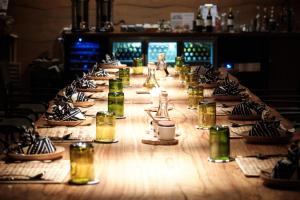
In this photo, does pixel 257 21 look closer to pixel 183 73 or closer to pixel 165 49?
pixel 165 49

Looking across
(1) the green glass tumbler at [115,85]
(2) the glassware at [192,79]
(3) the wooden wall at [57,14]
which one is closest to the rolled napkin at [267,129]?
(1) the green glass tumbler at [115,85]

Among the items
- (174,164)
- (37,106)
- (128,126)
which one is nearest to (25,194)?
(174,164)

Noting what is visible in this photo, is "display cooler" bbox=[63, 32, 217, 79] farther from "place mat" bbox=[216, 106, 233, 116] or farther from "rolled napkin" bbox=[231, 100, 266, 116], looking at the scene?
"rolled napkin" bbox=[231, 100, 266, 116]

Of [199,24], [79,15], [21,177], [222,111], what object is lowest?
[21,177]

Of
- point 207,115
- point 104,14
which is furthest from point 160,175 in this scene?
point 104,14

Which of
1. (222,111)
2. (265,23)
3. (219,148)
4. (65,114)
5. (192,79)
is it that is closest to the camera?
(219,148)

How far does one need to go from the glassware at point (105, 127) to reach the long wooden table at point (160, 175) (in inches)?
3.1

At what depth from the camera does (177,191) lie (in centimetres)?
294

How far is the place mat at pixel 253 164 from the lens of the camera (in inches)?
126

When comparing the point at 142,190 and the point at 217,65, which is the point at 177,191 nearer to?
the point at 142,190

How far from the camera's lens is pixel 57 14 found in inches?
450

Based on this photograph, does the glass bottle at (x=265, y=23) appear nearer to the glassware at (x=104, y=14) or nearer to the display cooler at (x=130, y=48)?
the display cooler at (x=130, y=48)

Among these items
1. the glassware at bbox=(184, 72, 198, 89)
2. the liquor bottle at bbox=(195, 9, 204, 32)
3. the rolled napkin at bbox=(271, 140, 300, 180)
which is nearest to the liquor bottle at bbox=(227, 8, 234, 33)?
the liquor bottle at bbox=(195, 9, 204, 32)

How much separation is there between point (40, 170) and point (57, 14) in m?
8.37
